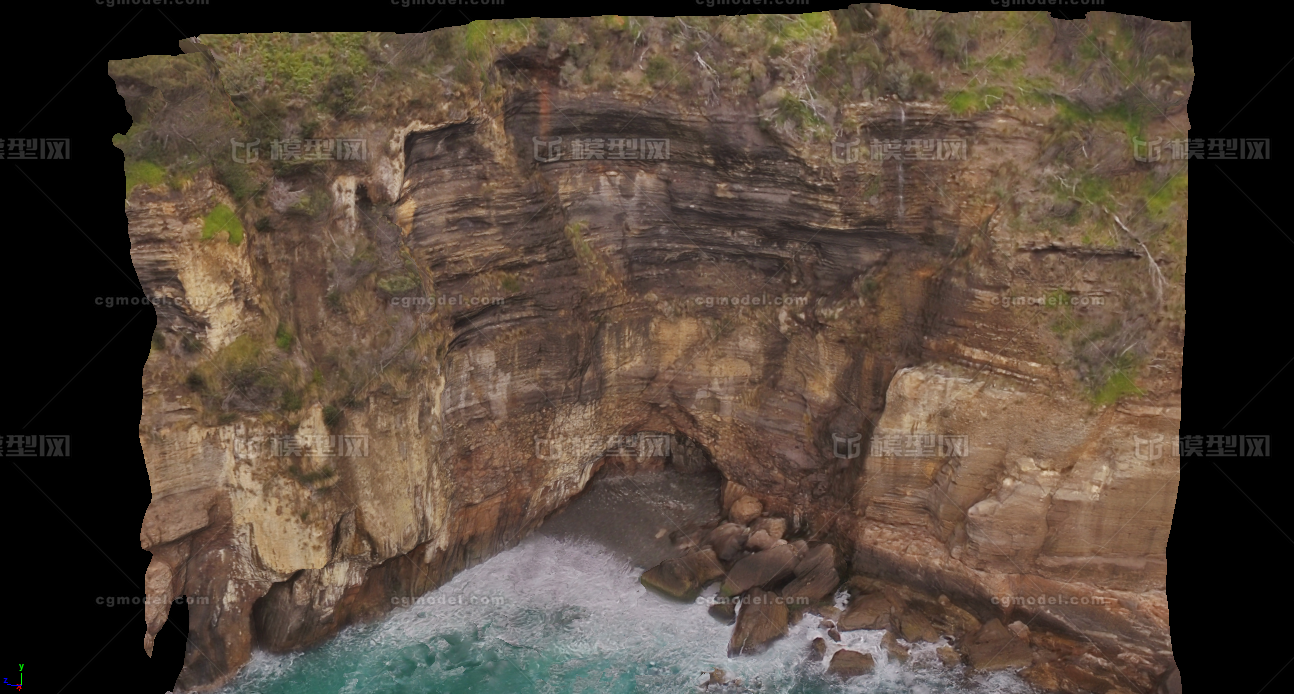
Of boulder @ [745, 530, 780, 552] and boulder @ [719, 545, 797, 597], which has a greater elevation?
boulder @ [745, 530, 780, 552]

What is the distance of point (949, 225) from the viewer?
23.0m

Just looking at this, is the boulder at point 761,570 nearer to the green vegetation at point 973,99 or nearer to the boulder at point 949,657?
the boulder at point 949,657

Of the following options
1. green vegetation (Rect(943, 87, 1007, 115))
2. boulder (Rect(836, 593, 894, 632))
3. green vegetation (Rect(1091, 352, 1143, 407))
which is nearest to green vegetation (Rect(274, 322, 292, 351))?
boulder (Rect(836, 593, 894, 632))

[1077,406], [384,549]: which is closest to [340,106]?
[384,549]

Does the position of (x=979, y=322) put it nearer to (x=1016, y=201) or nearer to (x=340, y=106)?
(x=1016, y=201)

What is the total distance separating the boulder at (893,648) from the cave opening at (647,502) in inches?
191

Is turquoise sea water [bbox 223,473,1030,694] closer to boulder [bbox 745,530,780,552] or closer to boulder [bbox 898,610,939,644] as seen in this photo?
boulder [bbox 898,610,939,644]

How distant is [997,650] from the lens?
22.9 metres

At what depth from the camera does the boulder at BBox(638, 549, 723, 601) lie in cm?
2530

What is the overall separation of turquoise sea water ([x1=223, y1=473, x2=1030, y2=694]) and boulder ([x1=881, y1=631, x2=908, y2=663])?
14cm

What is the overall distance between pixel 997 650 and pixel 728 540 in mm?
6070

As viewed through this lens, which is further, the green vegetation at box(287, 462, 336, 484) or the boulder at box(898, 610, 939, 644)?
the boulder at box(898, 610, 939, 644)

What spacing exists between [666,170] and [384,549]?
31.0 feet

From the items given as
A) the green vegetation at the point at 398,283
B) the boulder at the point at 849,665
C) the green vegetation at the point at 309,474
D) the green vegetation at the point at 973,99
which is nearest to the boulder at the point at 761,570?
the boulder at the point at 849,665
